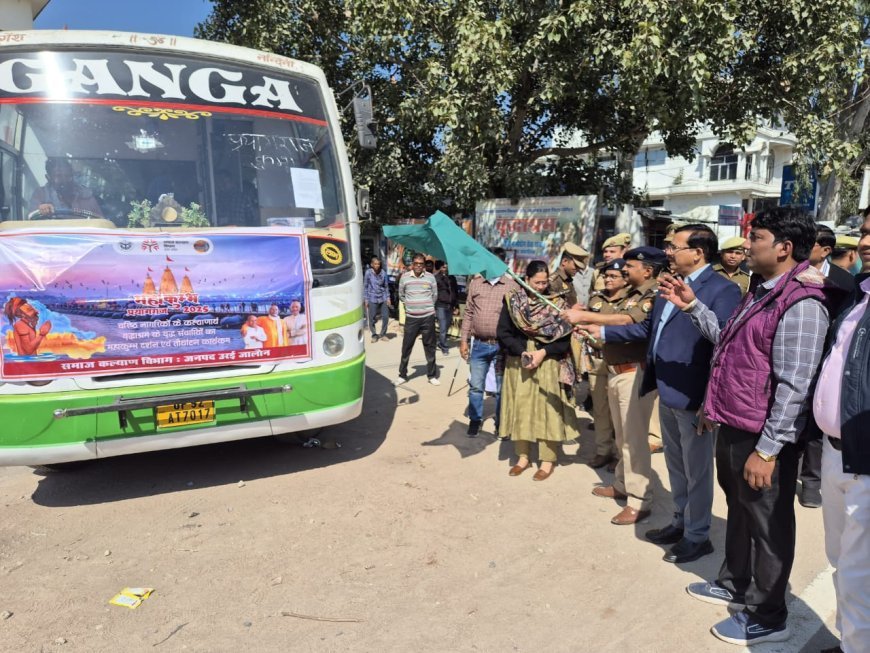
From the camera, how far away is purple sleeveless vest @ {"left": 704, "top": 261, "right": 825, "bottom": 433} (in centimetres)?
245

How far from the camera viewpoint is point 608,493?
4.33 m

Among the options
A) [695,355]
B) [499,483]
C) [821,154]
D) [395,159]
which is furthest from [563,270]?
[395,159]

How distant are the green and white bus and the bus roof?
0.6 inches

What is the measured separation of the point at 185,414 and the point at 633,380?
3.04 meters

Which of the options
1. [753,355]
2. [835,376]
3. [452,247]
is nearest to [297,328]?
[452,247]

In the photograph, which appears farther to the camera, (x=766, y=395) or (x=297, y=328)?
(x=297, y=328)

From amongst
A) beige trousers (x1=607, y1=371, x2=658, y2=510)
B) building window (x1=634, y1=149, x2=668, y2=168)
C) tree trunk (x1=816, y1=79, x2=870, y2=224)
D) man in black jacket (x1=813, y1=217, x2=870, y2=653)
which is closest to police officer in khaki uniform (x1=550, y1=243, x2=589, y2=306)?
beige trousers (x1=607, y1=371, x2=658, y2=510)

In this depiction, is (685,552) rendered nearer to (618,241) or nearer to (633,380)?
(633,380)

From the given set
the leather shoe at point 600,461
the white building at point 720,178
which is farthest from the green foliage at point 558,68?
the white building at point 720,178

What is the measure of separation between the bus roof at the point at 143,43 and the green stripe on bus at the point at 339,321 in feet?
6.71

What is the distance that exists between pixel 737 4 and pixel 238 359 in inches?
308

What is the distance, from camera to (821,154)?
27.8ft

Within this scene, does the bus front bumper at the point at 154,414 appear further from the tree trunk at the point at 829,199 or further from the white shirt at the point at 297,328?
the tree trunk at the point at 829,199

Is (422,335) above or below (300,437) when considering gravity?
above
